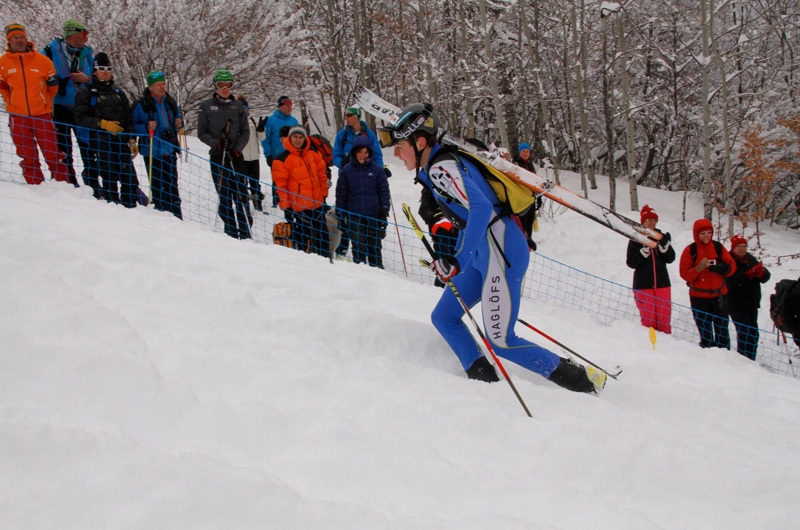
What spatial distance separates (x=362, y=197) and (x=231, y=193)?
5.40ft

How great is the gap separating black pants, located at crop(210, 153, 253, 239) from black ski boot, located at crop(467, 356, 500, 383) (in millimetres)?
4528

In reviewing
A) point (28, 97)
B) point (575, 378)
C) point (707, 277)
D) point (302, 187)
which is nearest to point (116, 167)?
point (28, 97)

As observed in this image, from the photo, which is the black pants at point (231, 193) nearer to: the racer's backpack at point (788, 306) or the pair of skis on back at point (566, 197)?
the pair of skis on back at point (566, 197)

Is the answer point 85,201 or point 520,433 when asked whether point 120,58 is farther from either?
point 520,433

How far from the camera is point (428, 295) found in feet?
19.9

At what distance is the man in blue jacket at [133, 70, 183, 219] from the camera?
7375 mm

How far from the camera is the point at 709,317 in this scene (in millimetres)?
7441

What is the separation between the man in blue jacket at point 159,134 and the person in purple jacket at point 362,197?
6.71ft

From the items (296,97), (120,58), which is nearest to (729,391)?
(120,58)

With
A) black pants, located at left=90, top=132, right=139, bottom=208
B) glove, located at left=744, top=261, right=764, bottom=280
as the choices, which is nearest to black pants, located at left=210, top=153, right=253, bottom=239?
black pants, located at left=90, top=132, right=139, bottom=208

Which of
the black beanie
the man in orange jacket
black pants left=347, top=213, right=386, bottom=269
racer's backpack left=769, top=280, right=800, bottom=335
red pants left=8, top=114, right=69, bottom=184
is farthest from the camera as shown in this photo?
black pants left=347, top=213, right=386, bottom=269

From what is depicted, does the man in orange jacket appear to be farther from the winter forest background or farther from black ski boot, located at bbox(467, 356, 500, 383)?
the winter forest background

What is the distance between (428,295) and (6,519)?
4301mm

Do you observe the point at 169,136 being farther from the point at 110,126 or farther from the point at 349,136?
the point at 349,136
